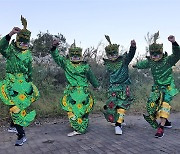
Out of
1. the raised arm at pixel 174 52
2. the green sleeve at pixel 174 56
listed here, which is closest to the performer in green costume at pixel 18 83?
the raised arm at pixel 174 52

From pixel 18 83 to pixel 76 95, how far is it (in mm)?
1125

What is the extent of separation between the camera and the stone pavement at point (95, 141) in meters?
4.47

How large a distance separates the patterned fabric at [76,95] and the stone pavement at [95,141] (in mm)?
300

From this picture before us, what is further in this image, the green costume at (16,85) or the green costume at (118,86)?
the green costume at (118,86)

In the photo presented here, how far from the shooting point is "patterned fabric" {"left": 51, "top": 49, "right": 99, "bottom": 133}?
5.46m

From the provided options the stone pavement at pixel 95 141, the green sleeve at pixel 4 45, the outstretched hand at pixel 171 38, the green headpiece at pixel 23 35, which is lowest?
the stone pavement at pixel 95 141

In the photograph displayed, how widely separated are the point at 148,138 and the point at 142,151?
840 mm

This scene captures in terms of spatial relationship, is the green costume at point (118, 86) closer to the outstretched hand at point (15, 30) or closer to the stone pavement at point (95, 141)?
the stone pavement at point (95, 141)

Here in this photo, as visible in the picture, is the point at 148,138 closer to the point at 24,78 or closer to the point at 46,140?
the point at 46,140

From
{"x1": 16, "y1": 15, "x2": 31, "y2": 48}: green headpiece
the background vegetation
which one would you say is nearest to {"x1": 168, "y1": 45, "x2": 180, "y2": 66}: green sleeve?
{"x1": 16, "y1": 15, "x2": 31, "y2": 48}: green headpiece

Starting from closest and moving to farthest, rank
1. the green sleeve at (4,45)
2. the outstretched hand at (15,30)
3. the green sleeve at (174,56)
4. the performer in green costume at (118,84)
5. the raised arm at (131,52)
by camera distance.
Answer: the outstretched hand at (15,30), the green sleeve at (4,45), the green sleeve at (174,56), the raised arm at (131,52), the performer in green costume at (118,84)

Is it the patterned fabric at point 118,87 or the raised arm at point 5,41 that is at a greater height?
the raised arm at point 5,41

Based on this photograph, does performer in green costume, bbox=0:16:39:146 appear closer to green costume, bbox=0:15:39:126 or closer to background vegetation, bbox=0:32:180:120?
green costume, bbox=0:15:39:126

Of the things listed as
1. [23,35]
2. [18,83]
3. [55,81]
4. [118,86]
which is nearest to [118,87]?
[118,86]
